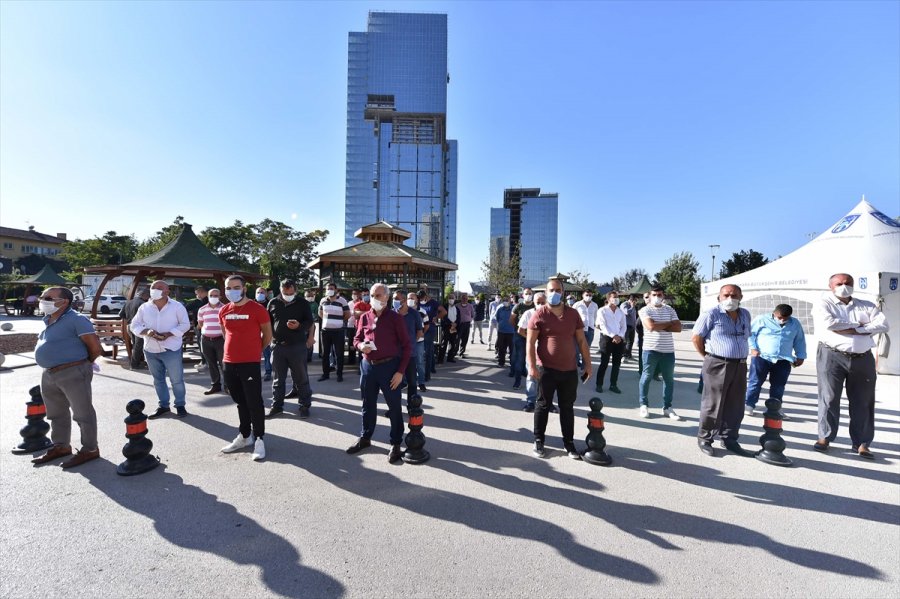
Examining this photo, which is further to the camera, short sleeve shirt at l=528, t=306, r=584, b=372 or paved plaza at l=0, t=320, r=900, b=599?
short sleeve shirt at l=528, t=306, r=584, b=372

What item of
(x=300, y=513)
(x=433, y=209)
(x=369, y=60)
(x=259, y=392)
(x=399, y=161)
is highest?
(x=369, y=60)

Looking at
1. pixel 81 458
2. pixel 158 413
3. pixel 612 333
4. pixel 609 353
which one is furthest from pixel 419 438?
pixel 609 353

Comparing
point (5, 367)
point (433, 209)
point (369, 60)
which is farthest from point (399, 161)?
point (5, 367)

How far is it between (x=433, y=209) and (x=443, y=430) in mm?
62029

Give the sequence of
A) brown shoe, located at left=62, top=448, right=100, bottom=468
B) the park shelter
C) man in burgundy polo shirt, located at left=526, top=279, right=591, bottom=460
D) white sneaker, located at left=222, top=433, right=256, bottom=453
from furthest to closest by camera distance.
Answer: the park shelter → white sneaker, located at left=222, top=433, right=256, bottom=453 → man in burgundy polo shirt, located at left=526, top=279, right=591, bottom=460 → brown shoe, located at left=62, top=448, right=100, bottom=468

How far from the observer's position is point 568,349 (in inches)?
176

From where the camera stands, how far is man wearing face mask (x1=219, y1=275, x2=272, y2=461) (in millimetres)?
4426

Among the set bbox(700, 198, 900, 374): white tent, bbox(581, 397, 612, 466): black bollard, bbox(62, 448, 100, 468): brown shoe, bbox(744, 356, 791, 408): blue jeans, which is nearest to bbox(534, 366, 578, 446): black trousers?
bbox(581, 397, 612, 466): black bollard

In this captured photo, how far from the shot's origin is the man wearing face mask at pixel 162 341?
5906 mm

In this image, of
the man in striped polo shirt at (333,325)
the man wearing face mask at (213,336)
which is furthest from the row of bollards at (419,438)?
the man in striped polo shirt at (333,325)

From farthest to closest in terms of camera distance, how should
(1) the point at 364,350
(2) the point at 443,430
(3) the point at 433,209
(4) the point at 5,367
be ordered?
(3) the point at 433,209, (4) the point at 5,367, (2) the point at 443,430, (1) the point at 364,350

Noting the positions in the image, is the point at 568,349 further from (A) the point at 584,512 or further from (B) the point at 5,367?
(B) the point at 5,367

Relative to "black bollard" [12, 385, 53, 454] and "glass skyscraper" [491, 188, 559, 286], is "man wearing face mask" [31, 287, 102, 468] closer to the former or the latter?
"black bollard" [12, 385, 53, 454]

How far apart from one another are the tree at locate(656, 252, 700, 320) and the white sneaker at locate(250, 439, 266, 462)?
1392 inches
